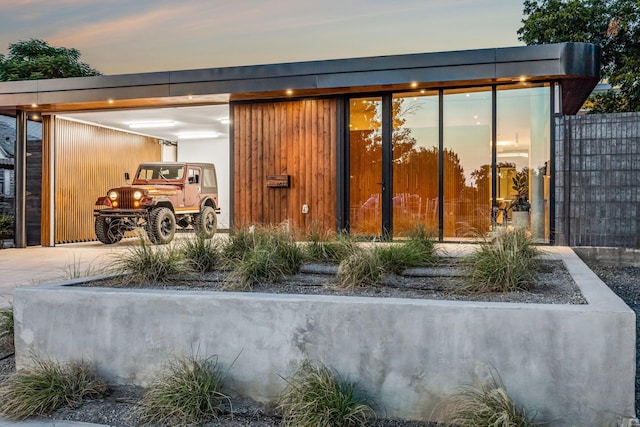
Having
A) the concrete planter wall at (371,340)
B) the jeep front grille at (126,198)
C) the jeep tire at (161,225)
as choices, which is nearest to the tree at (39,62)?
the jeep front grille at (126,198)

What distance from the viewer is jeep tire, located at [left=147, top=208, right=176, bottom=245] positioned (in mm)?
9633

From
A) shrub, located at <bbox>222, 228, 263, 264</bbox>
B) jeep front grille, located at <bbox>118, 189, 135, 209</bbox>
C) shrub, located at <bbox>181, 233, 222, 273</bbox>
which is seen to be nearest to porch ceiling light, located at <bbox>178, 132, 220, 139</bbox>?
jeep front grille, located at <bbox>118, 189, 135, 209</bbox>

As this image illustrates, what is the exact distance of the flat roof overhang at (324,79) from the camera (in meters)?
7.50

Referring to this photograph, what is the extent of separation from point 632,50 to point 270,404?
58.2ft

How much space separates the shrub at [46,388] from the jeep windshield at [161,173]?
319 inches

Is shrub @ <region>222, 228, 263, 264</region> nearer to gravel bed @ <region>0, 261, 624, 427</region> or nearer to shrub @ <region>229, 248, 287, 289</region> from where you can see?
gravel bed @ <region>0, 261, 624, 427</region>

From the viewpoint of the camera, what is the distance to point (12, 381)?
2.99 metres

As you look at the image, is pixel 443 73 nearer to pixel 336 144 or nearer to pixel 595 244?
pixel 336 144

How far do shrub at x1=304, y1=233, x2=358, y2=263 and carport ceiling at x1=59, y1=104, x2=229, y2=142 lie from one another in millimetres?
5556

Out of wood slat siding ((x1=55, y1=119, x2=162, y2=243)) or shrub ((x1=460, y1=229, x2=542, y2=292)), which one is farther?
wood slat siding ((x1=55, y1=119, x2=162, y2=243))

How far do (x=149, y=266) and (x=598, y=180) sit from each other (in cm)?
639

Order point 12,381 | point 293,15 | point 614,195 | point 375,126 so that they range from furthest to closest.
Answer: point 293,15 → point 375,126 → point 614,195 → point 12,381

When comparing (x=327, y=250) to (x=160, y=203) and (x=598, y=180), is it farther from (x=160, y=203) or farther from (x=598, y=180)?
(x=160, y=203)

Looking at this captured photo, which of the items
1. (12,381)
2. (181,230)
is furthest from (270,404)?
(181,230)
